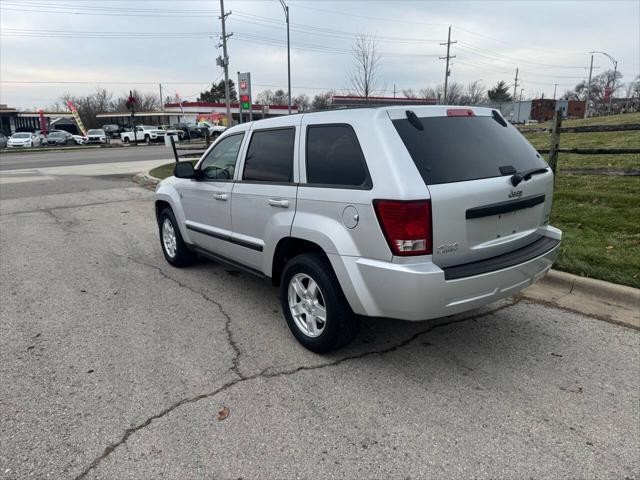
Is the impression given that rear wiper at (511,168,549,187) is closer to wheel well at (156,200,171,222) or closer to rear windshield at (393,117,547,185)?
rear windshield at (393,117,547,185)

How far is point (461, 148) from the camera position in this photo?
325cm

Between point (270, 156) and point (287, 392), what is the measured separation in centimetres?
200

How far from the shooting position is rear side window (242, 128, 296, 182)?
385cm

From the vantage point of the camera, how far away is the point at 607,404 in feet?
9.80

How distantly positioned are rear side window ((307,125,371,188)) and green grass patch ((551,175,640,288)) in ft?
9.97

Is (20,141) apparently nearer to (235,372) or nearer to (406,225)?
(235,372)

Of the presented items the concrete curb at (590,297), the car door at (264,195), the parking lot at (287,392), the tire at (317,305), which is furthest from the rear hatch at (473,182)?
the concrete curb at (590,297)

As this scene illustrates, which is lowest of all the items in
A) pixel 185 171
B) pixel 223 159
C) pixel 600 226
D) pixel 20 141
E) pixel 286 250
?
pixel 600 226

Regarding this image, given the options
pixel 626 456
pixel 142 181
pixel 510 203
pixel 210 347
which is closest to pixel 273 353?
pixel 210 347

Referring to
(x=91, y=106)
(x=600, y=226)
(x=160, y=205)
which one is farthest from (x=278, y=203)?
(x=91, y=106)

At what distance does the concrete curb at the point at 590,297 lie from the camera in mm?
4238

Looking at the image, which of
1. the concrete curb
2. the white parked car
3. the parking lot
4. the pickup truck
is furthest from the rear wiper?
the white parked car

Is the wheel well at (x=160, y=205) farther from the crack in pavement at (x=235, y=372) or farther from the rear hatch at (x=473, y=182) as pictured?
the rear hatch at (x=473, y=182)

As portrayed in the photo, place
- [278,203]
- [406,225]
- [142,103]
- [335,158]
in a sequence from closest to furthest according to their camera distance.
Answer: [406,225], [335,158], [278,203], [142,103]
